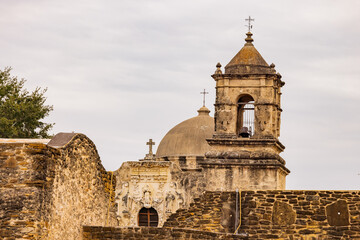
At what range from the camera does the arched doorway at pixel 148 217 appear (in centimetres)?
3700

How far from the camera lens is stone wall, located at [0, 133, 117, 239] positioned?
14898 mm

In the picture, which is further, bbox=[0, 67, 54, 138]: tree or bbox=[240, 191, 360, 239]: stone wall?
bbox=[0, 67, 54, 138]: tree

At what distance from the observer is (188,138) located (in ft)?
139

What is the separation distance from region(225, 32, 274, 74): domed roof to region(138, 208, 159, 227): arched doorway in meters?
5.91

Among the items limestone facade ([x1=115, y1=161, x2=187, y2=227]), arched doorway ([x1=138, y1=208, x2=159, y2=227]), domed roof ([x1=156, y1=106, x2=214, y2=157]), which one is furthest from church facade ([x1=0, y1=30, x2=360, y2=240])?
domed roof ([x1=156, y1=106, x2=214, y2=157])

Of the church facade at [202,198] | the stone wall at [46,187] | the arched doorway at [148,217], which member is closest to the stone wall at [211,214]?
the church facade at [202,198]

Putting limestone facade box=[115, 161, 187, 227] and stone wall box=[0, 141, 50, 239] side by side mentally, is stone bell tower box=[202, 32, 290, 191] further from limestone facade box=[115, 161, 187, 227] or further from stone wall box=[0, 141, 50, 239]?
stone wall box=[0, 141, 50, 239]

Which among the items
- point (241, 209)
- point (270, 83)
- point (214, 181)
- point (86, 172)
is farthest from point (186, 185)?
point (86, 172)

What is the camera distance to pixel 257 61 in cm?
3525

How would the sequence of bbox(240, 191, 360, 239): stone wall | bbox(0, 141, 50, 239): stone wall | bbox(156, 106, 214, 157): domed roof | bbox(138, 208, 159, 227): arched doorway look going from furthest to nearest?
bbox(156, 106, 214, 157): domed roof → bbox(138, 208, 159, 227): arched doorway → bbox(240, 191, 360, 239): stone wall → bbox(0, 141, 50, 239): stone wall

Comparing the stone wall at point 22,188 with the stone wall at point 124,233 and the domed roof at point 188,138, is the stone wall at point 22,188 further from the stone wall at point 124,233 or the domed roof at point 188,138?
the domed roof at point 188,138

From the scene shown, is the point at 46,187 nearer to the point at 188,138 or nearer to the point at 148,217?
the point at 148,217

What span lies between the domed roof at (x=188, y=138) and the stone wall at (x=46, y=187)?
24755 mm

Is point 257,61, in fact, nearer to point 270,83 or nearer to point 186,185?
point 270,83
